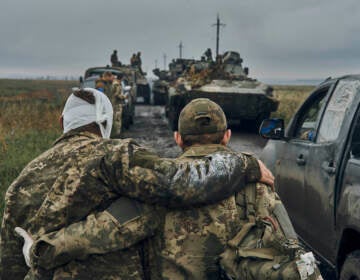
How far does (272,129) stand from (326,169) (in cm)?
93

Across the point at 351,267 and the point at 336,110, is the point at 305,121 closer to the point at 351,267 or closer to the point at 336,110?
the point at 336,110

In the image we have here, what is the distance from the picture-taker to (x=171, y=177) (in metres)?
1.92

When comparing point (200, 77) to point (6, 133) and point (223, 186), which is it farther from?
point (223, 186)

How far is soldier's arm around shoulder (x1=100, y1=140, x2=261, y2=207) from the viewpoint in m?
1.91

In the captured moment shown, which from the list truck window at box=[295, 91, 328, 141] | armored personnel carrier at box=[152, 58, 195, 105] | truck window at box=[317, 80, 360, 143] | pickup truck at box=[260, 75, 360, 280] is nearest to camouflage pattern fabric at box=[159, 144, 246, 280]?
pickup truck at box=[260, 75, 360, 280]

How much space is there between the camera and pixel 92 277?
2074 mm

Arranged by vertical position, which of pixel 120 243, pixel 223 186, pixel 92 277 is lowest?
pixel 92 277

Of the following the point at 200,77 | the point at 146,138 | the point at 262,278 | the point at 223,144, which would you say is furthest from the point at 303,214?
the point at 200,77

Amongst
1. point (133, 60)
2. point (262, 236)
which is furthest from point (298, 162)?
point (133, 60)

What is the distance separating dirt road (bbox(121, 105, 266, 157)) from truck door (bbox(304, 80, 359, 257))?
6.68 metres

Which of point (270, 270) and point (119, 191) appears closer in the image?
point (270, 270)

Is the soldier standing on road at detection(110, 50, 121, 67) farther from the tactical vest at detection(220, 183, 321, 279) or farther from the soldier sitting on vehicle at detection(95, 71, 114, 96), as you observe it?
the tactical vest at detection(220, 183, 321, 279)

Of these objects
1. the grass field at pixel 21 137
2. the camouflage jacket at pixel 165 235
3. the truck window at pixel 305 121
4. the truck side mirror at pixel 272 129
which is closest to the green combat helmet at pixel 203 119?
the camouflage jacket at pixel 165 235

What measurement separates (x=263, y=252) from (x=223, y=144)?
0.53m
